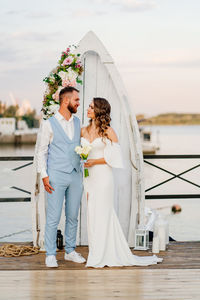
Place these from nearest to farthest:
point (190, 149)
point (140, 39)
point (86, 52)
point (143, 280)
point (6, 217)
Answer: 1. point (143, 280)
2. point (86, 52)
3. point (6, 217)
4. point (140, 39)
5. point (190, 149)

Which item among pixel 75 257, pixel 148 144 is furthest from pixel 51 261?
pixel 148 144

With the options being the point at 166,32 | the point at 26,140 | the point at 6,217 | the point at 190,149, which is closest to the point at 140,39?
the point at 166,32

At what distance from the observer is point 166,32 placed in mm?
23984

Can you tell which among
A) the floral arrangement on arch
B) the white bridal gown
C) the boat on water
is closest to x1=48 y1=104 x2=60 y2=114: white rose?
the floral arrangement on arch

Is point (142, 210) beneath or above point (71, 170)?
beneath

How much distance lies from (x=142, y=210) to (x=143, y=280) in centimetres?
119

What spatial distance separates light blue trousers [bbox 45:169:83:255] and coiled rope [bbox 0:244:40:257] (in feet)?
1.49

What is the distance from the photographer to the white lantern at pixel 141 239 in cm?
522

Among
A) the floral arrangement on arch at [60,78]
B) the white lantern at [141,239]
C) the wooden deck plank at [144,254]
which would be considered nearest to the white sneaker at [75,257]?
the wooden deck plank at [144,254]

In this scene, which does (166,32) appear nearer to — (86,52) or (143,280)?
(86,52)

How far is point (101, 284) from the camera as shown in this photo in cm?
412

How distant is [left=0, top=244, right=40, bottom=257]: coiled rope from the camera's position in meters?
4.99

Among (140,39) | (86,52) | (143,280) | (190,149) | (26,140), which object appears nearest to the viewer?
(143,280)

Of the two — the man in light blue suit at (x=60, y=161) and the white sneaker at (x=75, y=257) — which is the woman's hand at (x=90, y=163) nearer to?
the man in light blue suit at (x=60, y=161)
